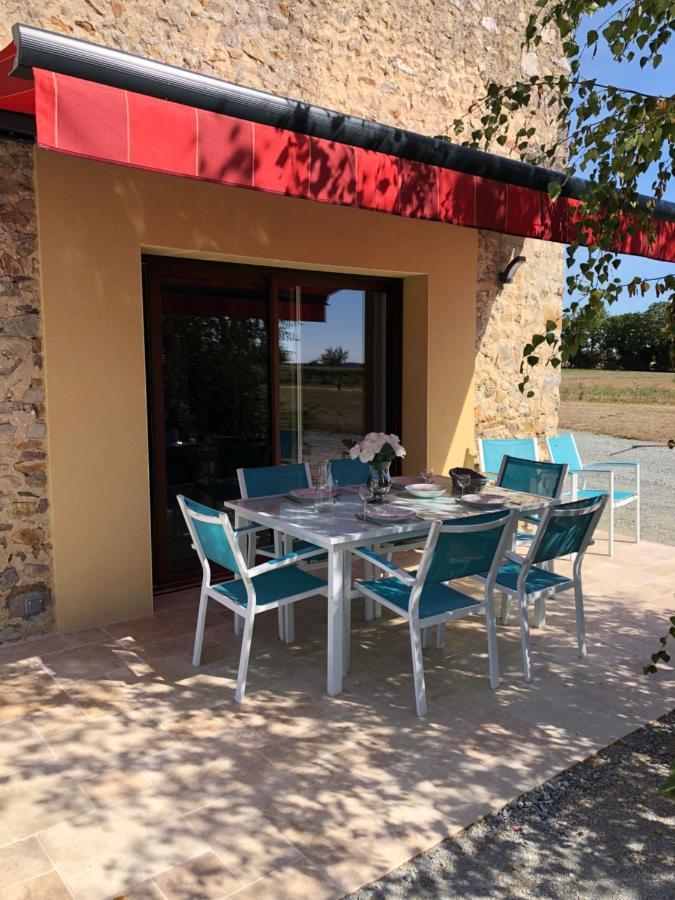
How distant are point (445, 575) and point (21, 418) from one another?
10.0ft

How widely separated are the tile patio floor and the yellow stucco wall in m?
0.50

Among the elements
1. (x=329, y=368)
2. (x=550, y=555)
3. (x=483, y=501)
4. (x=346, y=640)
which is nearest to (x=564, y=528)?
(x=550, y=555)

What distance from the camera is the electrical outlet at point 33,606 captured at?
5195 mm

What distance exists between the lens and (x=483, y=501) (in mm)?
5125

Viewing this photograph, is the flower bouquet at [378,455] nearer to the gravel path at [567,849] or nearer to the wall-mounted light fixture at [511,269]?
the gravel path at [567,849]

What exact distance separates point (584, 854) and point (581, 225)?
9.73 ft

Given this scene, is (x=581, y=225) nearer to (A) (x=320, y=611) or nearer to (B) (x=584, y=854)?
(B) (x=584, y=854)

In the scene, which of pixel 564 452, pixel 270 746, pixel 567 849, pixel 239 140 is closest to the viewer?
pixel 567 849

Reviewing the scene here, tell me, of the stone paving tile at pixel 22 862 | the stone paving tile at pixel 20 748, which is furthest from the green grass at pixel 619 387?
the stone paving tile at pixel 22 862

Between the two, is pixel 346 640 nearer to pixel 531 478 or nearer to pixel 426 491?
pixel 426 491

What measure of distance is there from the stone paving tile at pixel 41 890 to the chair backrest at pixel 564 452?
6.39 m

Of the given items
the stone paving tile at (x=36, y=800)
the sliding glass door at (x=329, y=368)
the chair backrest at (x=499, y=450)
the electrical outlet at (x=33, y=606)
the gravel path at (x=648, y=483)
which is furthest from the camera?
the gravel path at (x=648, y=483)

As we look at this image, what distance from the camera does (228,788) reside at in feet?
11.2

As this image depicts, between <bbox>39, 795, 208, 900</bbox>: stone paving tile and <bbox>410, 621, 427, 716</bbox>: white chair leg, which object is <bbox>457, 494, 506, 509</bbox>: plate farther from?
<bbox>39, 795, 208, 900</bbox>: stone paving tile
